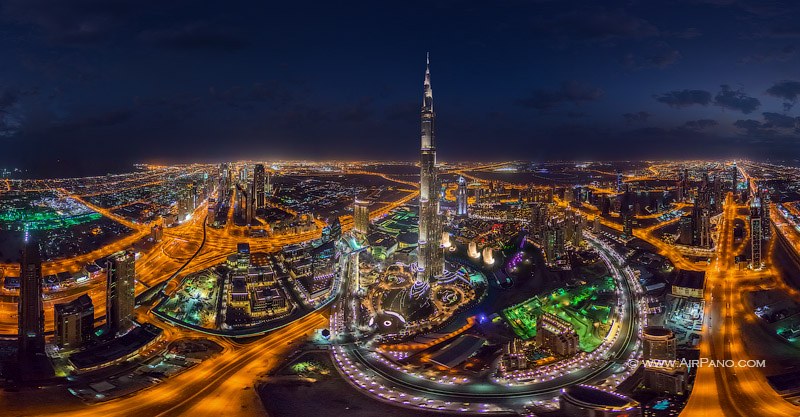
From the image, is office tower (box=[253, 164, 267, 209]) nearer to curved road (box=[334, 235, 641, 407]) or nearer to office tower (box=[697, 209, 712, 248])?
curved road (box=[334, 235, 641, 407])

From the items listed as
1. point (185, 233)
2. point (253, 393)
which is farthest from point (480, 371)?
point (185, 233)

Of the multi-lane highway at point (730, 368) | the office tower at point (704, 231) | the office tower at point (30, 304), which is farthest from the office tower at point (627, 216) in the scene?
the office tower at point (30, 304)

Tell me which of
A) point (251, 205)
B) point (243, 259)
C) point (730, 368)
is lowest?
point (730, 368)

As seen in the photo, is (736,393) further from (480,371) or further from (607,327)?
(480,371)

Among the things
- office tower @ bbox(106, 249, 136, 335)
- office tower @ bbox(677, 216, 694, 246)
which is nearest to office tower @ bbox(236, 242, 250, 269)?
office tower @ bbox(106, 249, 136, 335)

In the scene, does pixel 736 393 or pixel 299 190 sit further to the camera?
pixel 299 190

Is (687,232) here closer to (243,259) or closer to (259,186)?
(243,259)

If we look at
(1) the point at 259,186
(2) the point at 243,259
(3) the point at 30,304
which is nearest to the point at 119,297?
(3) the point at 30,304
